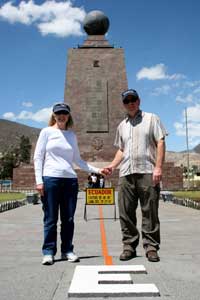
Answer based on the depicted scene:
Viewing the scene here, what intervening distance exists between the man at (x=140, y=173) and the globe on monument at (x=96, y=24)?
44.0m

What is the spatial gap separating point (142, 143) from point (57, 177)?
120 centimetres

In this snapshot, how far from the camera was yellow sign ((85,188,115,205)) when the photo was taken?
14.0 m

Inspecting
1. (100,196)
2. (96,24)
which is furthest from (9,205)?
(96,24)

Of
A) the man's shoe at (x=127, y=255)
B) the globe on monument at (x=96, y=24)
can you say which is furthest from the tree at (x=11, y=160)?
the man's shoe at (x=127, y=255)

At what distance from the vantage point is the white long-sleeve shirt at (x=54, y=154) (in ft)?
19.7

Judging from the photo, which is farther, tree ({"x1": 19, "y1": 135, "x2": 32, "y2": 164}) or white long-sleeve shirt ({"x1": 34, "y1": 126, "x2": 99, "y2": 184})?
tree ({"x1": 19, "y1": 135, "x2": 32, "y2": 164})

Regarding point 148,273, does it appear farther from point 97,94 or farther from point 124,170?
point 97,94

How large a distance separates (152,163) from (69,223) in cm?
134

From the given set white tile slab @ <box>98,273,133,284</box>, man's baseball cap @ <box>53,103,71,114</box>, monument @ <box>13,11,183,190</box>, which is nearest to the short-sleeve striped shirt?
man's baseball cap @ <box>53,103,71,114</box>

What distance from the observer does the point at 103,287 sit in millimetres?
4160

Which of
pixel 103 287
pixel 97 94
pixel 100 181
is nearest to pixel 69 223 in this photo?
pixel 103 287

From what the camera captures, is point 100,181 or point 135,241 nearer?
point 135,241

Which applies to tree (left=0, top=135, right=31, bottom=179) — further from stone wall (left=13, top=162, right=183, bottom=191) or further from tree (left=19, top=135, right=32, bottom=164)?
stone wall (left=13, top=162, right=183, bottom=191)

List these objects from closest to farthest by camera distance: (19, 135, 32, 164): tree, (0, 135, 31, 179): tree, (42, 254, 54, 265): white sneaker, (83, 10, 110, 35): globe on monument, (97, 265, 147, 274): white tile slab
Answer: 1. (97, 265, 147, 274): white tile slab
2. (42, 254, 54, 265): white sneaker
3. (83, 10, 110, 35): globe on monument
4. (0, 135, 31, 179): tree
5. (19, 135, 32, 164): tree
